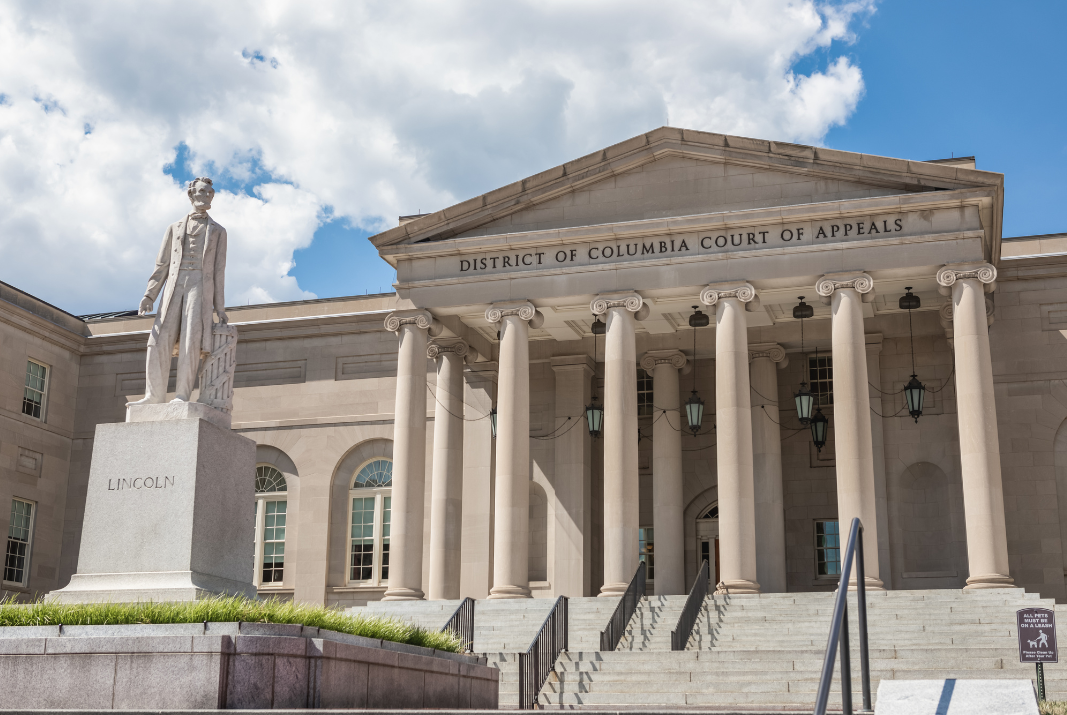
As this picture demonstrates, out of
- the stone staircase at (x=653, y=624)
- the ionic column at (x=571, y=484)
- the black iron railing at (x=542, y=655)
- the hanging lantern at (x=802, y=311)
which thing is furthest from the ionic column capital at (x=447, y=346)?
the black iron railing at (x=542, y=655)

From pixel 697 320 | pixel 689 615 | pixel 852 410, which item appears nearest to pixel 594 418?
pixel 697 320

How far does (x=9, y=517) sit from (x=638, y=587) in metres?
19.4

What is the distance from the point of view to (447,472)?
29531 millimetres

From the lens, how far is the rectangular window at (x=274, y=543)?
34.6m

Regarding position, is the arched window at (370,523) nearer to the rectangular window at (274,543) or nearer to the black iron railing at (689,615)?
the rectangular window at (274,543)

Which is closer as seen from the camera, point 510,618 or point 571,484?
point 510,618

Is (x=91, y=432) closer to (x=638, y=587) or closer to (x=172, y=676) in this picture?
(x=638, y=587)

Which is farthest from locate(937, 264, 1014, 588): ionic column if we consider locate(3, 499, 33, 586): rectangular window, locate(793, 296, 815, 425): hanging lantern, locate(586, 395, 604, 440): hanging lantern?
locate(3, 499, 33, 586): rectangular window

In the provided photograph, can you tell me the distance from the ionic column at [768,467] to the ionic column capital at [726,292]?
5.07 m

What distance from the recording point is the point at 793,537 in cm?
3177

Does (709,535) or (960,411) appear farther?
(709,535)

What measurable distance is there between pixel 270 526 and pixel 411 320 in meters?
9.82

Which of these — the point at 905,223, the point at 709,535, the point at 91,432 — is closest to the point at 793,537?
the point at 709,535

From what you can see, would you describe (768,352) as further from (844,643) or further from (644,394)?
(844,643)
